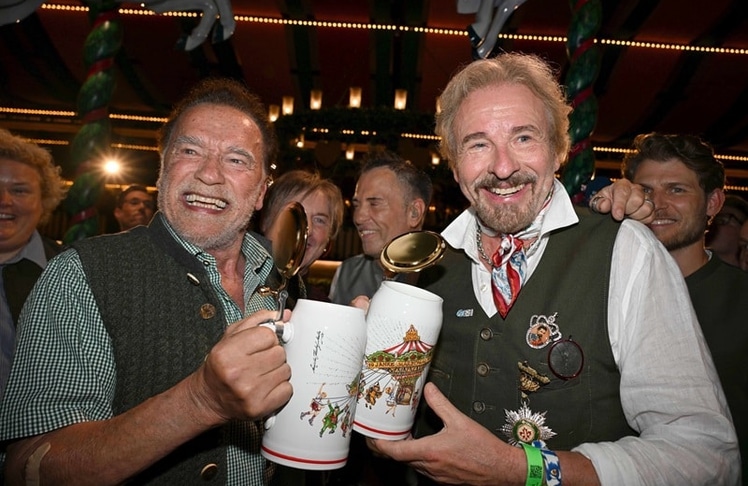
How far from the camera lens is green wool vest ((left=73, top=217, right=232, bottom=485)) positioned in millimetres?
1284

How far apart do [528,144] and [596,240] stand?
343 millimetres

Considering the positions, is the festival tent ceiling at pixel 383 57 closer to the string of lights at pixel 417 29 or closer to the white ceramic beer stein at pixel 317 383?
the string of lights at pixel 417 29

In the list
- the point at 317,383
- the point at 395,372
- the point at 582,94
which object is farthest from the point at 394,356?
the point at 582,94

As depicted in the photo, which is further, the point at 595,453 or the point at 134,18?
the point at 134,18

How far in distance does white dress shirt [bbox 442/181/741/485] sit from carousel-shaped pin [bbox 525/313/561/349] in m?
0.14

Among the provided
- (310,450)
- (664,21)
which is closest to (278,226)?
(310,450)

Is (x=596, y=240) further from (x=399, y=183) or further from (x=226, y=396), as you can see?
(x=399, y=183)

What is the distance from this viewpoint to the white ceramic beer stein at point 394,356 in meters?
1.09

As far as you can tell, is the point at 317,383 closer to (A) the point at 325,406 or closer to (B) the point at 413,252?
(A) the point at 325,406

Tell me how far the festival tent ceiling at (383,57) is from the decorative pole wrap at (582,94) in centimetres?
367

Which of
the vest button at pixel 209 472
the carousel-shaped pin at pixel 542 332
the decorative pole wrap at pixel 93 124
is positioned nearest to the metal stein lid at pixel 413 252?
the carousel-shaped pin at pixel 542 332

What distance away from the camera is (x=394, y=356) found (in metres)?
1.10

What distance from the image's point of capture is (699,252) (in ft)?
7.93

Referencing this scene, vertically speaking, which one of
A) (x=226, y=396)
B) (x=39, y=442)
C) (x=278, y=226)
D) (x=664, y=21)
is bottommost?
(x=39, y=442)
